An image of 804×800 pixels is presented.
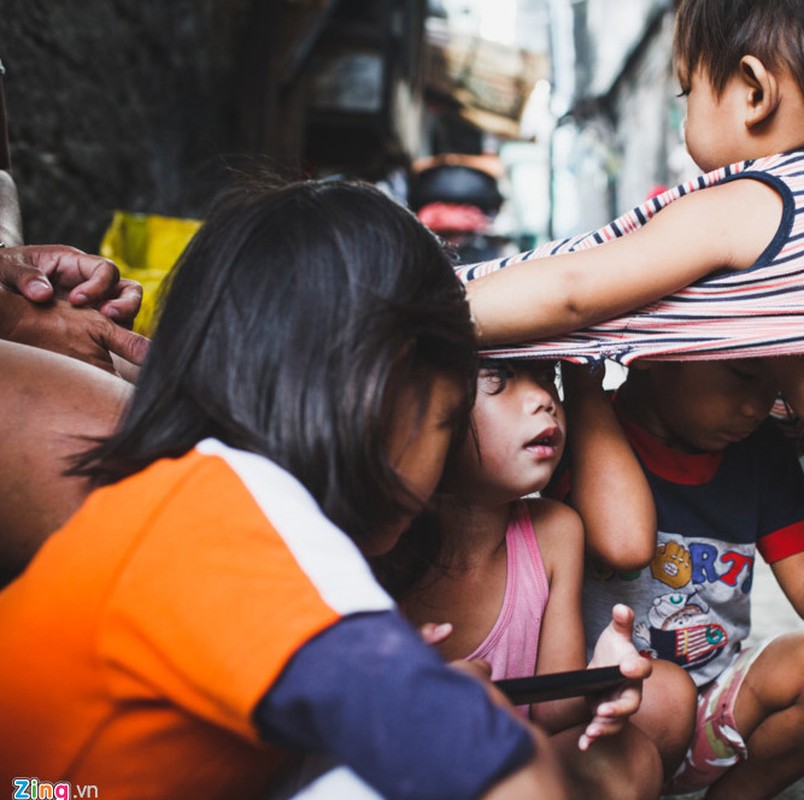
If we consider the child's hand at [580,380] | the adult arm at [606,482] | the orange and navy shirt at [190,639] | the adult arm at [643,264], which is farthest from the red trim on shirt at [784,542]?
the orange and navy shirt at [190,639]

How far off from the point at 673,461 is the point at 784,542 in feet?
0.72

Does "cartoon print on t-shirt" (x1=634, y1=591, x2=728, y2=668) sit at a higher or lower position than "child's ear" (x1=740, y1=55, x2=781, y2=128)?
lower

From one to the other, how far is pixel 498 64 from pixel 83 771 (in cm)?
1085

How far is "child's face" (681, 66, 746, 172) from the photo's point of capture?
1201 millimetres

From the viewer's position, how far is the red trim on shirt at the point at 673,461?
141 centimetres

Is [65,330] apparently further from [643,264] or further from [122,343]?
[643,264]

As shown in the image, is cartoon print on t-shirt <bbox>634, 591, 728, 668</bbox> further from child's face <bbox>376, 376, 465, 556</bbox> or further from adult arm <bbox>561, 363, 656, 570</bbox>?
child's face <bbox>376, 376, 465, 556</bbox>

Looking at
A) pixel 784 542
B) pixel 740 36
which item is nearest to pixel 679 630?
pixel 784 542

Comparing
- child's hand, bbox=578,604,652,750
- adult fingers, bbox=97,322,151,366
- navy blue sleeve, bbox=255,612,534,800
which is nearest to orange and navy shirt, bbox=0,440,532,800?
navy blue sleeve, bbox=255,612,534,800

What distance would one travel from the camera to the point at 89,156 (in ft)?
11.7

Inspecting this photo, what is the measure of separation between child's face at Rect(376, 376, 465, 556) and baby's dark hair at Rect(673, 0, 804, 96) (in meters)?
0.64

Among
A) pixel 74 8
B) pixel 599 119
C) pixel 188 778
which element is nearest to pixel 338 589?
pixel 188 778

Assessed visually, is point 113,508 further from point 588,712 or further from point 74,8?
point 74,8

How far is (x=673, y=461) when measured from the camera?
142cm
